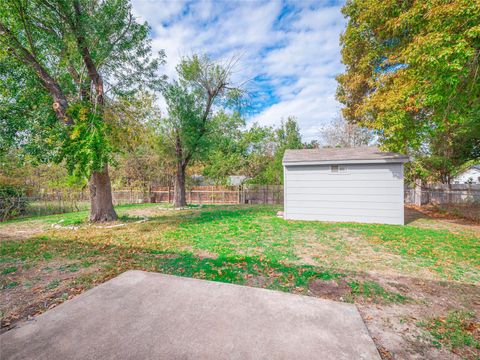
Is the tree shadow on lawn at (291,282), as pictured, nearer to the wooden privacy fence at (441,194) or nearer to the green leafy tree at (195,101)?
the green leafy tree at (195,101)

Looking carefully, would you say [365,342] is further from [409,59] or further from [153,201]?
[153,201]

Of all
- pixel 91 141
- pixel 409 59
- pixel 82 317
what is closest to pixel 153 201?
pixel 91 141

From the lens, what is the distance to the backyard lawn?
7.67 feet

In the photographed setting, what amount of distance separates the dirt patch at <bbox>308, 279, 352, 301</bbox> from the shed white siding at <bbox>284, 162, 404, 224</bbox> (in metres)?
5.87

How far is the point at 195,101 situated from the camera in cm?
1235


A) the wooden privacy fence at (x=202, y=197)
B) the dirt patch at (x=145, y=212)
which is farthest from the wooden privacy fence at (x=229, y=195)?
the dirt patch at (x=145, y=212)

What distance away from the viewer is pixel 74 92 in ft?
28.4

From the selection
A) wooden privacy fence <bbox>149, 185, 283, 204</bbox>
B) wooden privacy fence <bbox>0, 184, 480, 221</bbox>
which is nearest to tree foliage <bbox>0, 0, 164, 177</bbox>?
wooden privacy fence <bbox>0, 184, 480, 221</bbox>

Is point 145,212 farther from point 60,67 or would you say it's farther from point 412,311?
point 412,311

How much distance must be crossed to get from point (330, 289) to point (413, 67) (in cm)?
760

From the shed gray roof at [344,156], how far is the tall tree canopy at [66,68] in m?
7.34

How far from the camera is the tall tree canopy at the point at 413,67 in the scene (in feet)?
17.2

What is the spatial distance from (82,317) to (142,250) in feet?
9.36

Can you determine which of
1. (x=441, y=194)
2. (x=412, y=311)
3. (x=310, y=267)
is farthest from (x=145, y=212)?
(x=441, y=194)
